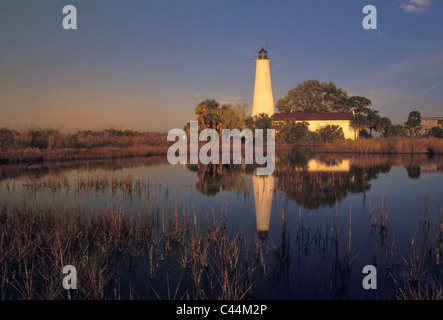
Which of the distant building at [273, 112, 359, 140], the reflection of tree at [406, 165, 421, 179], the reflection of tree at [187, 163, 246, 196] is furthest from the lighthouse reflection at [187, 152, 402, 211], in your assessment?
the distant building at [273, 112, 359, 140]

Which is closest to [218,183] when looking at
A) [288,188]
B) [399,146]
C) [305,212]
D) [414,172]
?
[288,188]

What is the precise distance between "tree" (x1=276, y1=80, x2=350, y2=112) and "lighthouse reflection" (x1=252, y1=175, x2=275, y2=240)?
43.7m

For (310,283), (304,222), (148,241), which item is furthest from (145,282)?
(304,222)

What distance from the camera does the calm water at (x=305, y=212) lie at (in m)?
4.52

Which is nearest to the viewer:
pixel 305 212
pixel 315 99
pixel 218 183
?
pixel 305 212

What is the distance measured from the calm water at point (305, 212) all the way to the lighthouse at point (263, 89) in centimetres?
3304

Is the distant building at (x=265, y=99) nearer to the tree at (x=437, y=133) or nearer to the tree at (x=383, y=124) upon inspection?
the tree at (x=383, y=124)

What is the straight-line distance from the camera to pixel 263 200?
32.6ft

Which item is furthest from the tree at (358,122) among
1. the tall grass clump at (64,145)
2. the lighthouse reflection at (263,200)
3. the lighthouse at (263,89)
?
the lighthouse reflection at (263,200)

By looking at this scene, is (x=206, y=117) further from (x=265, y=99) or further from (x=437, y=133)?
(x=437, y=133)

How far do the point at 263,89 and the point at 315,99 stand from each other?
1309cm

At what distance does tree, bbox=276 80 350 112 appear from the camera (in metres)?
54.4
